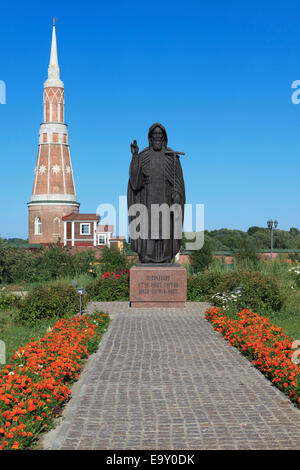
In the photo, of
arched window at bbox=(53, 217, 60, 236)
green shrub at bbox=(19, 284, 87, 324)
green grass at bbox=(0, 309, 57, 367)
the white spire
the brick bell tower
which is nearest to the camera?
green grass at bbox=(0, 309, 57, 367)

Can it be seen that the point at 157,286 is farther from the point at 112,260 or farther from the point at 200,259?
the point at 200,259

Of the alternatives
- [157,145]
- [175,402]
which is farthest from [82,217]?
[175,402]

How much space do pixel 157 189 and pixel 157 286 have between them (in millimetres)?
2503

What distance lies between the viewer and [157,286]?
12.3 meters

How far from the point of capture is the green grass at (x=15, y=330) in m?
9.15

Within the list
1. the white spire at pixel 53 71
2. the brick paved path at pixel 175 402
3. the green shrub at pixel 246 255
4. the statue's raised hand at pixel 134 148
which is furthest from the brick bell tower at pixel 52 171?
the brick paved path at pixel 175 402

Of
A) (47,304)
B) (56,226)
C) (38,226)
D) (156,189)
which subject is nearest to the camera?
(47,304)

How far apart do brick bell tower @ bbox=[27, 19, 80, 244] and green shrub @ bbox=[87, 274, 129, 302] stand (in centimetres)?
3553

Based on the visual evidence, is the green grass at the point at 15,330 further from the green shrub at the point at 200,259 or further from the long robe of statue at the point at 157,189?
the green shrub at the point at 200,259

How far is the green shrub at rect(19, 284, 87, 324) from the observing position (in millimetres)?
11531

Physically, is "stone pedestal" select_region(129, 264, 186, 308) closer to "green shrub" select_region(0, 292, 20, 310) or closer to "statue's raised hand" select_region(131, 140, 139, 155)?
"statue's raised hand" select_region(131, 140, 139, 155)

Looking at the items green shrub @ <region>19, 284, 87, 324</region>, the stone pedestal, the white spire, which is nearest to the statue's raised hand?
the stone pedestal
